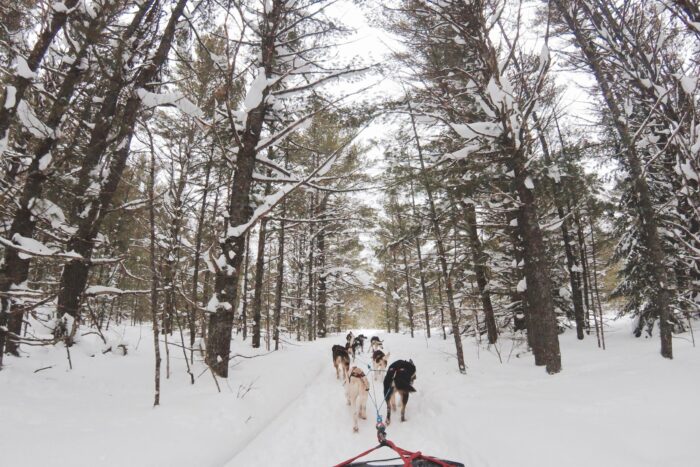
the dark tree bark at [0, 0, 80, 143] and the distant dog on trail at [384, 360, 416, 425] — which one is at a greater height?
the dark tree bark at [0, 0, 80, 143]

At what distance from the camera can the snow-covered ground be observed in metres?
3.57

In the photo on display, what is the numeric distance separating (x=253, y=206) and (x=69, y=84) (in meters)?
4.51

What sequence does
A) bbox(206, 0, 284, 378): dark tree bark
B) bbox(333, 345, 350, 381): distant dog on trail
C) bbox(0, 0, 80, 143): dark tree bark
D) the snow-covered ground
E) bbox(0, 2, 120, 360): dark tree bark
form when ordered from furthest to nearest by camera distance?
bbox(333, 345, 350, 381): distant dog on trail
bbox(206, 0, 284, 378): dark tree bark
bbox(0, 2, 120, 360): dark tree bark
bbox(0, 0, 80, 143): dark tree bark
the snow-covered ground

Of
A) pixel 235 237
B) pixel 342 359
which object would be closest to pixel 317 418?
pixel 342 359

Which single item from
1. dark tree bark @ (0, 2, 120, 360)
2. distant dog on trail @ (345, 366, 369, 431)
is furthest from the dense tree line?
distant dog on trail @ (345, 366, 369, 431)

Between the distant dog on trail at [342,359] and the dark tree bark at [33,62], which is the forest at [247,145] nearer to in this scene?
the dark tree bark at [33,62]

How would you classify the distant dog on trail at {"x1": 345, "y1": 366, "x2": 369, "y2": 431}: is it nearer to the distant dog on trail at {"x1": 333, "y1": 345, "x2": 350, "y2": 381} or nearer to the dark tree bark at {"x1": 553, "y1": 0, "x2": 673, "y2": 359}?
the distant dog on trail at {"x1": 333, "y1": 345, "x2": 350, "y2": 381}

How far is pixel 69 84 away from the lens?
18.3 ft

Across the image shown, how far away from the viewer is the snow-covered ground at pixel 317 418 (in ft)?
11.7

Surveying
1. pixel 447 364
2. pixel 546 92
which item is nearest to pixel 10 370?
pixel 447 364

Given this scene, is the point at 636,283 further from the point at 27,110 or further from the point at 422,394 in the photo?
the point at 27,110

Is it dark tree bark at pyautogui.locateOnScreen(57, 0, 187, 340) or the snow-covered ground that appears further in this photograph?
dark tree bark at pyautogui.locateOnScreen(57, 0, 187, 340)

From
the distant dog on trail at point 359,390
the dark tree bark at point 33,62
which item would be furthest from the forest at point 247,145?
the distant dog on trail at point 359,390

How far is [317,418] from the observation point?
6.39 m
